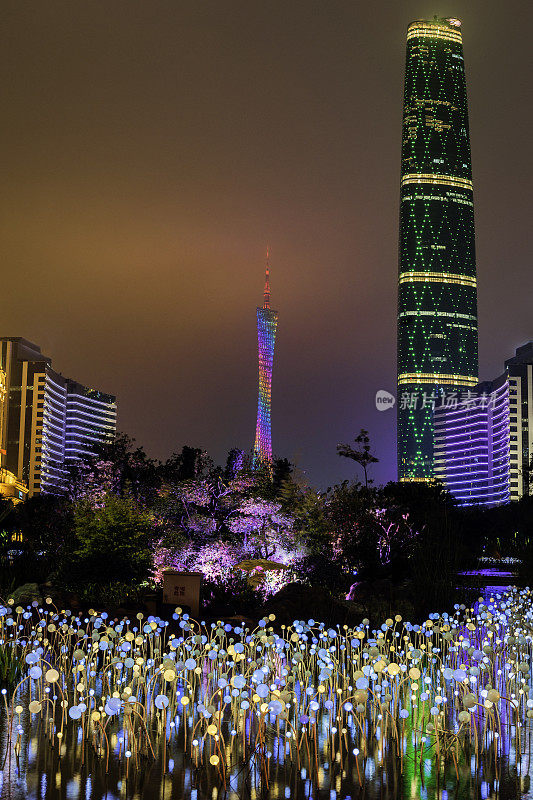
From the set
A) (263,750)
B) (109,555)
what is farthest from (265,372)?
(263,750)

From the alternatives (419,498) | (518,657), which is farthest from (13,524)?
(518,657)

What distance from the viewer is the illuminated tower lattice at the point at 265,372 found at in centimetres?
9556

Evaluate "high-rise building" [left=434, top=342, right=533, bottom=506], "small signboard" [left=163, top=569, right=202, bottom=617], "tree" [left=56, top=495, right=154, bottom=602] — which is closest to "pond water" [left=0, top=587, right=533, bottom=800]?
"small signboard" [left=163, top=569, right=202, bottom=617]

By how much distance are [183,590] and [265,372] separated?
80901mm

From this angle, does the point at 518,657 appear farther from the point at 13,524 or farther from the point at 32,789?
the point at 13,524

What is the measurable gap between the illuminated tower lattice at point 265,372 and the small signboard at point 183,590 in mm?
72423

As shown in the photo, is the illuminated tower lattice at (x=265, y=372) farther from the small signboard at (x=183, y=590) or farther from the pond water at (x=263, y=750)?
the pond water at (x=263, y=750)

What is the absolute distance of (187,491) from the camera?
2830 cm

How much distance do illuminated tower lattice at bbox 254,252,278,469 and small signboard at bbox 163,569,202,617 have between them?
238 feet

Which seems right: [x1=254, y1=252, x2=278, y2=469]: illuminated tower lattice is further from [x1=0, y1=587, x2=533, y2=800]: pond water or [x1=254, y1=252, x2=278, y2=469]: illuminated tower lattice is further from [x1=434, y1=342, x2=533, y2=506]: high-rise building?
[x1=0, y1=587, x2=533, y2=800]: pond water

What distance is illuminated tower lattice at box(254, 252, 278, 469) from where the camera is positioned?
3762 inches

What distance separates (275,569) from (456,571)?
640cm

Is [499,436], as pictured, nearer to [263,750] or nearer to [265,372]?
[265,372]

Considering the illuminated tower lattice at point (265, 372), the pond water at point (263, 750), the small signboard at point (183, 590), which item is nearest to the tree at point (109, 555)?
the small signboard at point (183, 590)
